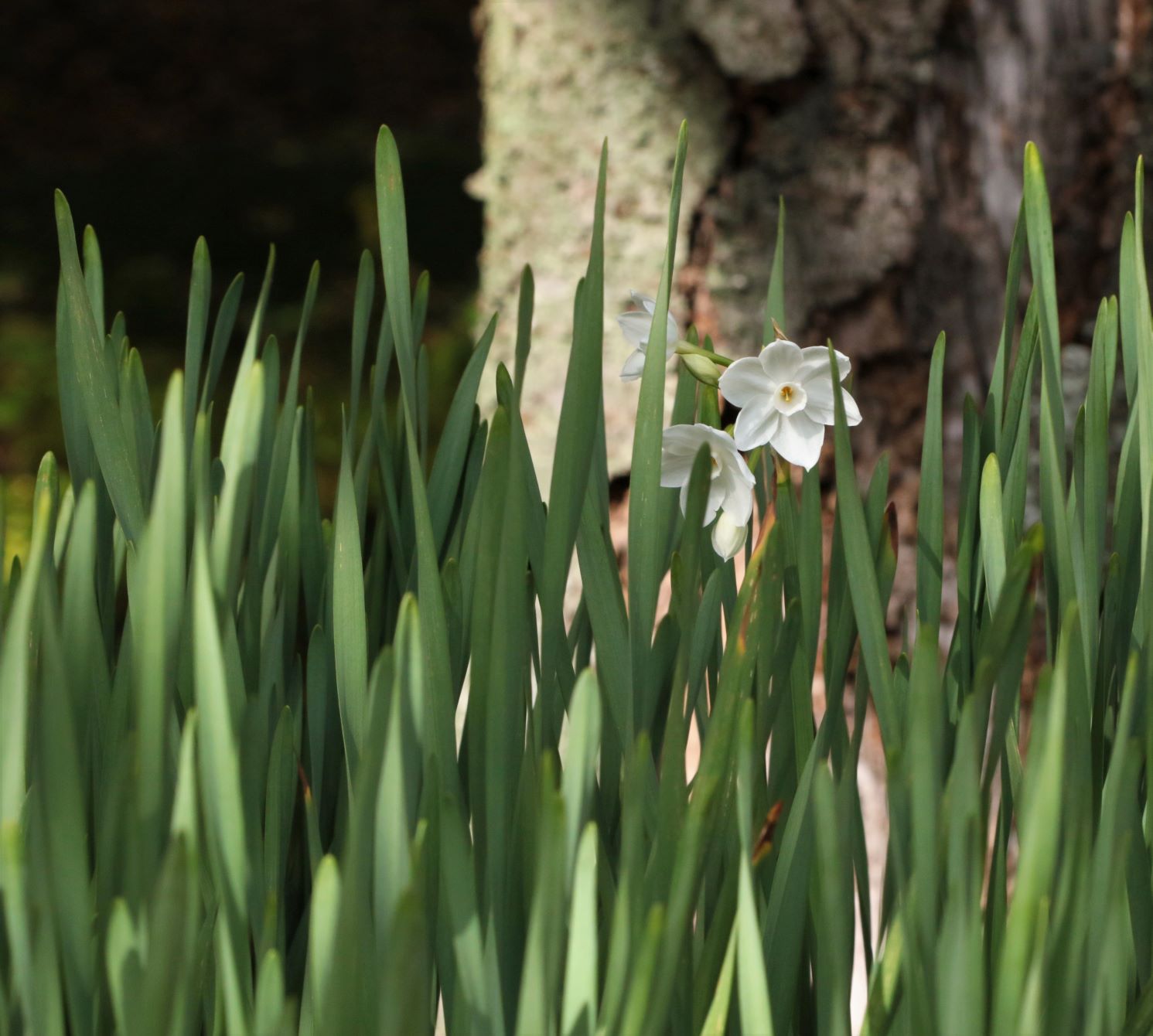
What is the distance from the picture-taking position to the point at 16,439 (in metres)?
3.81

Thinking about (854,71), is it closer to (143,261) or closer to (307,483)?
(307,483)

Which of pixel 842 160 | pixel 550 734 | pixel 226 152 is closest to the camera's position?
pixel 550 734

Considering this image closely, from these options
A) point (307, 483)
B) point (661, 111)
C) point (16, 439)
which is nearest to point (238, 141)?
point (16, 439)

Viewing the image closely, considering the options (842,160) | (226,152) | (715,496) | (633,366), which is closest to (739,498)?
(715,496)

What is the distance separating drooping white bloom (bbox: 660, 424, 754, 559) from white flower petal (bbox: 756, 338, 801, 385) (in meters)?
0.05

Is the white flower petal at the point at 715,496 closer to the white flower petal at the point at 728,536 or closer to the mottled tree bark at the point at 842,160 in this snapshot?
the white flower petal at the point at 728,536

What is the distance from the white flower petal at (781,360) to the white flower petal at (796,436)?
0.02 m

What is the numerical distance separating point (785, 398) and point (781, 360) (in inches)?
0.9

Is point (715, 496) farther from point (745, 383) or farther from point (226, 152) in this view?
point (226, 152)

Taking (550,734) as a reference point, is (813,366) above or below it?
above

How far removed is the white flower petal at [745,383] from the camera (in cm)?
63

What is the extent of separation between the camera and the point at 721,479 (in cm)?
65

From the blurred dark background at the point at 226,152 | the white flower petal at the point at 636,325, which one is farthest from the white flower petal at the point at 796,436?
the blurred dark background at the point at 226,152

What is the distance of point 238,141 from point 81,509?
8.35 meters
